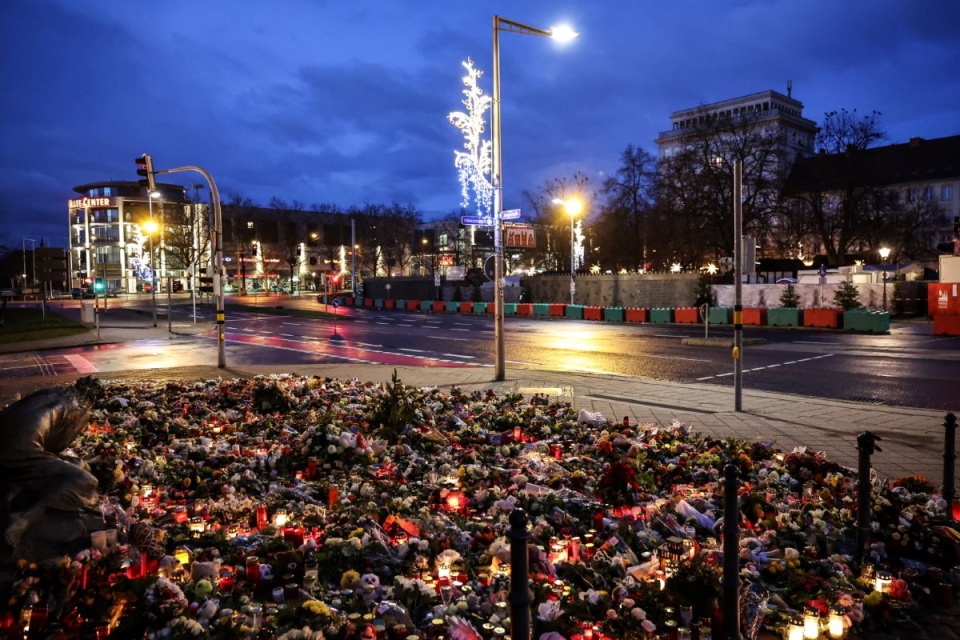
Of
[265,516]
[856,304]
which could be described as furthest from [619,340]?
[265,516]

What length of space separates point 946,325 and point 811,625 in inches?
1065

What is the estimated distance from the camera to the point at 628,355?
19250 mm

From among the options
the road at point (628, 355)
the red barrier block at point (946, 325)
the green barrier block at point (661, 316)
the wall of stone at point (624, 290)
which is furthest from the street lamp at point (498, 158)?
the wall of stone at point (624, 290)

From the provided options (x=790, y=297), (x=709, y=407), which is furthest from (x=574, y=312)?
(x=709, y=407)

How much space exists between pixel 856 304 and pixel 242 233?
79989 mm

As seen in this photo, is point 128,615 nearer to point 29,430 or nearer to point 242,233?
point 29,430

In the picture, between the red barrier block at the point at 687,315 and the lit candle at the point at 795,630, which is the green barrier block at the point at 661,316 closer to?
the red barrier block at the point at 687,315

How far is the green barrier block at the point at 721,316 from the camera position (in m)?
32.5

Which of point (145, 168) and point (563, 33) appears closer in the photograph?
point (563, 33)

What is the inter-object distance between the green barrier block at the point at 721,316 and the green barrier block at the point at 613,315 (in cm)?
515

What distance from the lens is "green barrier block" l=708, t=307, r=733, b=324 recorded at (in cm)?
3253

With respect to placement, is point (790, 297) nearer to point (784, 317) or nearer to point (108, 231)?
point (784, 317)

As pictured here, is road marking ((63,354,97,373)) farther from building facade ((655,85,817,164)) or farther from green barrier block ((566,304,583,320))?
building facade ((655,85,817,164))

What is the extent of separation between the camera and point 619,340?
24.3 meters
